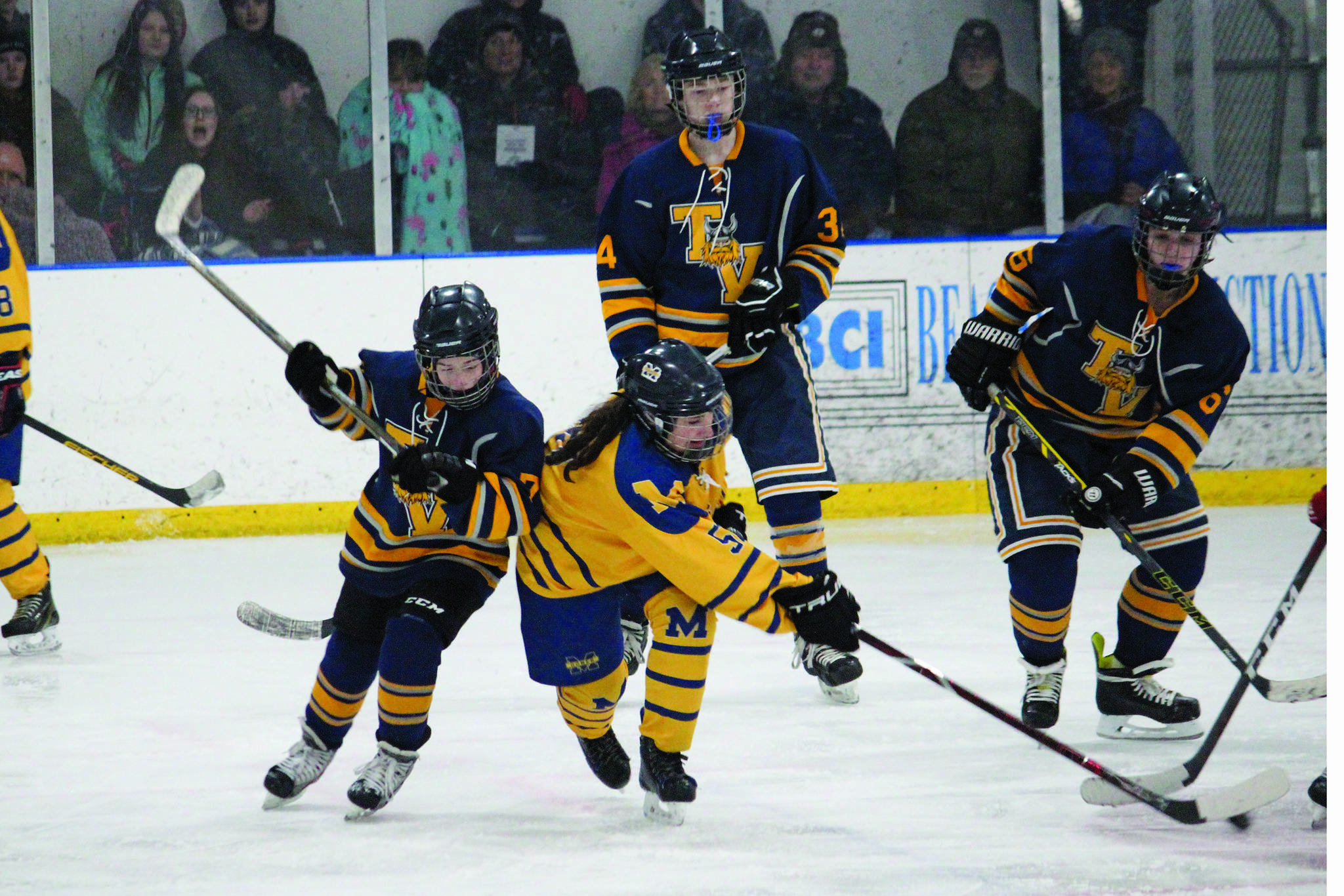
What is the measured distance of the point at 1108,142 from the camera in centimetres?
601

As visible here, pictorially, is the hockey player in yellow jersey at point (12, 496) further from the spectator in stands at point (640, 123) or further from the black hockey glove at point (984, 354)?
the spectator in stands at point (640, 123)

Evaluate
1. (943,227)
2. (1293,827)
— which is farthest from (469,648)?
(943,227)

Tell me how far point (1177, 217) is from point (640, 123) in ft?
12.1

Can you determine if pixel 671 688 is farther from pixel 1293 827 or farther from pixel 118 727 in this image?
pixel 118 727

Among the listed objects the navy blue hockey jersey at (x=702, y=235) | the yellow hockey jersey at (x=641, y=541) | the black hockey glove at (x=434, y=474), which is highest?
the navy blue hockey jersey at (x=702, y=235)

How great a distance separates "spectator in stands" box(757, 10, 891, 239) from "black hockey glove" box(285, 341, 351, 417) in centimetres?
385

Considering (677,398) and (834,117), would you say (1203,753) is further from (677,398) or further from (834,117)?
(834,117)

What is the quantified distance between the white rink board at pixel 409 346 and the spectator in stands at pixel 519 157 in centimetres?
32

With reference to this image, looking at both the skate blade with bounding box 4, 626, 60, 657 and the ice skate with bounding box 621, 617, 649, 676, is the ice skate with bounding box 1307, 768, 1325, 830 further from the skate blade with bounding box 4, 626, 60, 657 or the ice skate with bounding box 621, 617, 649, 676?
the skate blade with bounding box 4, 626, 60, 657

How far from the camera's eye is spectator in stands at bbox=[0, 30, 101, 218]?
18.3 feet

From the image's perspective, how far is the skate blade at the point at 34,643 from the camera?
3646 mm

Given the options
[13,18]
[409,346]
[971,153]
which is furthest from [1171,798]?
[13,18]

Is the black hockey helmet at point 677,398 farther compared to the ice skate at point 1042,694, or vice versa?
the ice skate at point 1042,694

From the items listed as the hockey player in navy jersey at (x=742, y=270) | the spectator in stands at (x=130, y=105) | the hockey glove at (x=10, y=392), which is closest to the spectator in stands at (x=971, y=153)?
the spectator in stands at (x=130, y=105)
